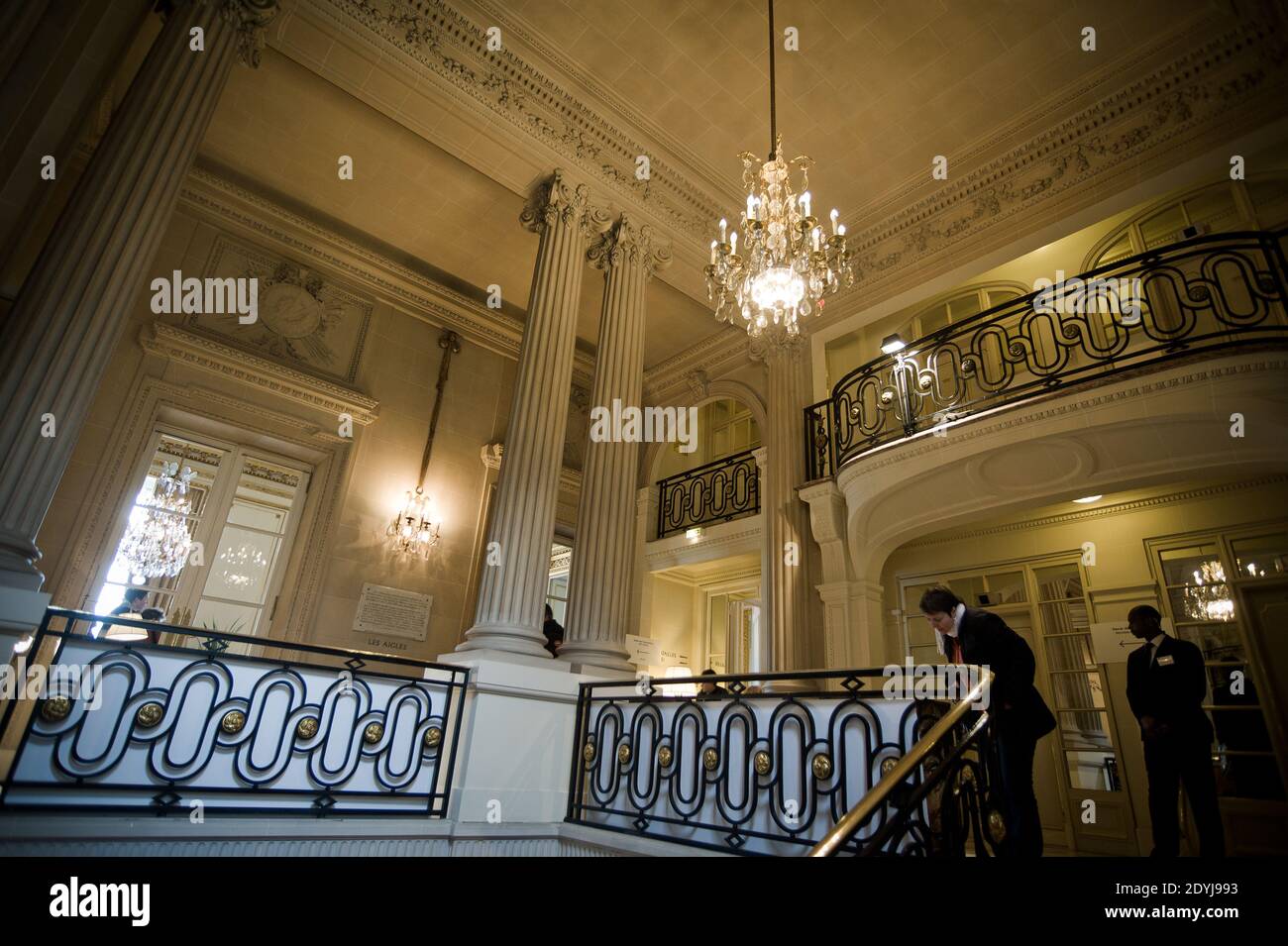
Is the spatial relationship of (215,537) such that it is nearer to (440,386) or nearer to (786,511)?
(440,386)

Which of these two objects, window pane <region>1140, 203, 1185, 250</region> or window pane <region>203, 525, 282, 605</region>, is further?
window pane <region>203, 525, 282, 605</region>

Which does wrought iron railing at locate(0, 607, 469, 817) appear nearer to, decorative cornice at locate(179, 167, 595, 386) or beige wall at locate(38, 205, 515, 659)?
beige wall at locate(38, 205, 515, 659)

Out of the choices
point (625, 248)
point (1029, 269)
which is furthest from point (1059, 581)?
point (625, 248)

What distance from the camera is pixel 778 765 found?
11.3 ft

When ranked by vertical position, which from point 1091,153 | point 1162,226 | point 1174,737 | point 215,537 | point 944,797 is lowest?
point 944,797

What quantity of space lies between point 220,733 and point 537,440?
285 centimetres

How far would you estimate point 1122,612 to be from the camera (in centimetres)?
659

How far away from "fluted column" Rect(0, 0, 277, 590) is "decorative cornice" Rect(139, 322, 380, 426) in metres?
3.08

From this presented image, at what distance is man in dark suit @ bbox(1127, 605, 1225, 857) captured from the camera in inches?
135

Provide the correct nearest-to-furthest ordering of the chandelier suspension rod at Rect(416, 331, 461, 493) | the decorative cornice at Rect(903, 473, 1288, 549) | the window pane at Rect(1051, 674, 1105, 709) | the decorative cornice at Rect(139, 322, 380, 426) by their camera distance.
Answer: the decorative cornice at Rect(903, 473, 1288, 549) < the window pane at Rect(1051, 674, 1105, 709) < the decorative cornice at Rect(139, 322, 380, 426) < the chandelier suspension rod at Rect(416, 331, 461, 493)

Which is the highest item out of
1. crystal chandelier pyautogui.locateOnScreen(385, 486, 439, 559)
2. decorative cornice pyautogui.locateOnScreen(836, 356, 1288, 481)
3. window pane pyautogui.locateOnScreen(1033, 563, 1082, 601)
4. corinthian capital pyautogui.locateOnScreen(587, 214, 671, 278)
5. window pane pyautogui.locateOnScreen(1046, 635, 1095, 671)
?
corinthian capital pyautogui.locateOnScreen(587, 214, 671, 278)

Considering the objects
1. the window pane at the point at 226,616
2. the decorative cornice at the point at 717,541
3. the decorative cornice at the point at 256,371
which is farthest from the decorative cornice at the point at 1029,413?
the window pane at the point at 226,616

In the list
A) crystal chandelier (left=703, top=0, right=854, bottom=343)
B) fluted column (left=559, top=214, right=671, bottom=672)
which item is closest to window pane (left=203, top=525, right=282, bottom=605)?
fluted column (left=559, top=214, right=671, bottom=672)
